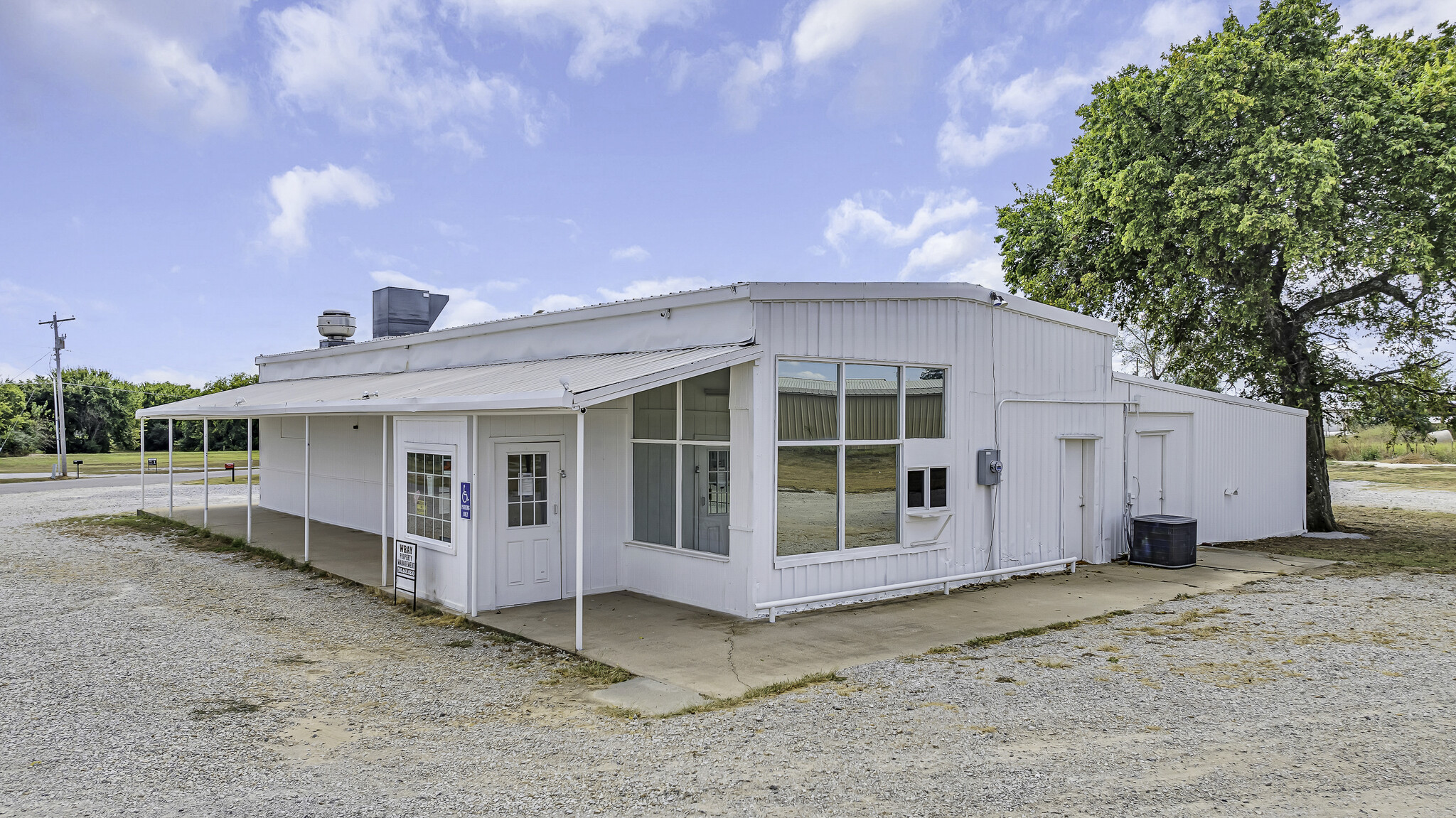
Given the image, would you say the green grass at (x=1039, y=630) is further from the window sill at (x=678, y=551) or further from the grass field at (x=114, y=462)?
the grass field at (x=114, y=462)

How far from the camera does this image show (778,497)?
8.33 m

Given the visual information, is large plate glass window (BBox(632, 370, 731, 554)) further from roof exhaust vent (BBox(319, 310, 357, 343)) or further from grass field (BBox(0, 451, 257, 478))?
grass field (BBox(0, 451, 257, 478))

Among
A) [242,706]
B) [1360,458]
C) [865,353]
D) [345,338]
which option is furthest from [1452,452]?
[242,706]

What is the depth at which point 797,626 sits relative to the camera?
799cm

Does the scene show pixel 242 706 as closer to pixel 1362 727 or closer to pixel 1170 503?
pixel 1362 727

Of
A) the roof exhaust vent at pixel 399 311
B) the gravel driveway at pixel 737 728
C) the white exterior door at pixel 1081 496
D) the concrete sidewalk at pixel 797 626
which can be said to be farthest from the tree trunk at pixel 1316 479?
the roof exhaust vent at pixel 399 311

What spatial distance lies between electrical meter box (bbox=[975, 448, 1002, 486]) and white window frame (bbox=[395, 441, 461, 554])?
5.79 m

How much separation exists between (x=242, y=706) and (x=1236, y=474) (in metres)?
14.7

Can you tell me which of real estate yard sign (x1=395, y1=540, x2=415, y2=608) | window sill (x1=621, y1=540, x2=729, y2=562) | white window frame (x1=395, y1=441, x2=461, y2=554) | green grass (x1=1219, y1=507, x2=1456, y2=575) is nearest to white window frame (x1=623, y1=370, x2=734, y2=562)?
window sill (x1=621, y1=540, x2=729, y2=562)

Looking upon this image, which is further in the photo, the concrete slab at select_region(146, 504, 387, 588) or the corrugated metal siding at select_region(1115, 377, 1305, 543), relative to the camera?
the corrugated metal siding at select_region(1115, 377, 1305, 543)

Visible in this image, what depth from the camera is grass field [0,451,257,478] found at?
3453 centimetres

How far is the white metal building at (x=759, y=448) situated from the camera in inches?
326

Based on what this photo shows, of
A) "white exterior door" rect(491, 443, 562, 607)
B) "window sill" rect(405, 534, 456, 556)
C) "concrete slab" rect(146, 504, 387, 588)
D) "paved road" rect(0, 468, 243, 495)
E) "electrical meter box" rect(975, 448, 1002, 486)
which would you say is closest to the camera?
"white exterior door" rect(491, 443, 562, 607)

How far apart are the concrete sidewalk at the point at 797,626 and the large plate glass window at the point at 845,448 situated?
2.59ft
